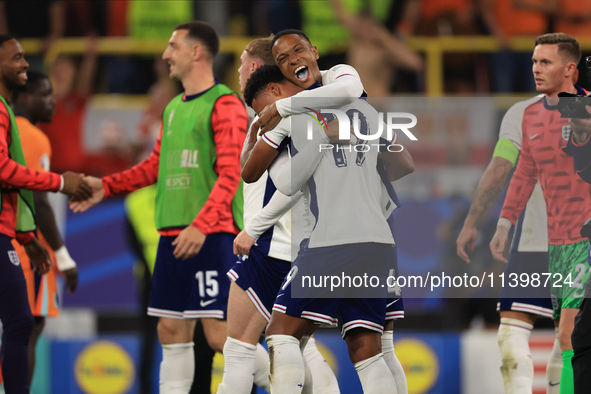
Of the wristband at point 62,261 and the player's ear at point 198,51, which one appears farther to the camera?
the wristband at point 62,261

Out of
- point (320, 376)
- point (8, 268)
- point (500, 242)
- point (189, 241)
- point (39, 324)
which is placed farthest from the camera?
point (39, 324)

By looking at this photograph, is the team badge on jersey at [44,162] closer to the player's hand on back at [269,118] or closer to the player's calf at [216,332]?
the player's calf at [216,332]

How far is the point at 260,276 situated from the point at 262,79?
974 millimetres

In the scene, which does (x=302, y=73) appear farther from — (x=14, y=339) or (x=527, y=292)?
(x=14, y=339)

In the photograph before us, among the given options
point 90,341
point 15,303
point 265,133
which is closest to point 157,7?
point 90,341

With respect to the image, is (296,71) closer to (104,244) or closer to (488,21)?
(104,244)

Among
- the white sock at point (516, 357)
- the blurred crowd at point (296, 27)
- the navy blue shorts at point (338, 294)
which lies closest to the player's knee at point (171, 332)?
the navy blue shorts at point (338, 294)

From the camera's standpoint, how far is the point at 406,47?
26.6 ft

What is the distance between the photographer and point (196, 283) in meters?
4.25

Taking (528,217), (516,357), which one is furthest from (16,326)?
(528,217)

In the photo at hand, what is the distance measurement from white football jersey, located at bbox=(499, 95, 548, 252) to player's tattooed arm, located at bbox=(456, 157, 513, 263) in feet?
0.51

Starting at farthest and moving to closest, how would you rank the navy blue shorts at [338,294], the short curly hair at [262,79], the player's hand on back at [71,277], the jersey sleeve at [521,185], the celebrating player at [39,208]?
the player's hand on back at [71,277]
the celebrating player at [39,208]
the jersey sleeve at [521,185]
the short curly hair at [262,79]
the navy blue shorts at [338,294]

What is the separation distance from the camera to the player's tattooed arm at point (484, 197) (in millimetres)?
4277

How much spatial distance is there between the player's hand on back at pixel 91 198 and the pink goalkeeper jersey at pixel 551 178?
2.46 meters
